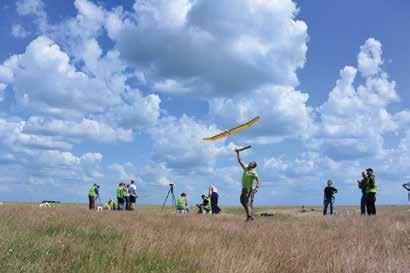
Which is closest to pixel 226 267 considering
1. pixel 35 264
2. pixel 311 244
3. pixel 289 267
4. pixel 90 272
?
pixel 289 267

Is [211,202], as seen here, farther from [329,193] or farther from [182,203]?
[329,193]

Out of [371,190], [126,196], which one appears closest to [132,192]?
[126,196]

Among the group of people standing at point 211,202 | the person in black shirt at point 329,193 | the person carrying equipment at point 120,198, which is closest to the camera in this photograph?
the person in black shirt at point 329,193

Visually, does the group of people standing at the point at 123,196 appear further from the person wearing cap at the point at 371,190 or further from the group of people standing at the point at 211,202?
the person wearing cap at the point at 371,190

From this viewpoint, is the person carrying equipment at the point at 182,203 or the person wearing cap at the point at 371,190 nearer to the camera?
the person wearing cap at the point at 371,190

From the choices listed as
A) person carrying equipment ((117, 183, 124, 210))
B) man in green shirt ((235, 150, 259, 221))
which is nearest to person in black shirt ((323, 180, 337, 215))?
man in green shirt ((235, 150, 259, 221))

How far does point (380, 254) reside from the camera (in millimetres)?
8125

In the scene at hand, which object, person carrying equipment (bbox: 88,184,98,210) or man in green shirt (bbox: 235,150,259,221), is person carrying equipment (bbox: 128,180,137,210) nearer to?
person carrying equipment (bbox: 88,184,98,210)

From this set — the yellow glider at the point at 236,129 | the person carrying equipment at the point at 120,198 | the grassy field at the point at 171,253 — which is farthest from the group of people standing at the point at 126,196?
the grassy field at the point at 171,253

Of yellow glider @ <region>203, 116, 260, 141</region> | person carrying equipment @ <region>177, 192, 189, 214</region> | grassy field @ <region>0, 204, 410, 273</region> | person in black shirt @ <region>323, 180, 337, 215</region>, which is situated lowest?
grassy field @ <region>0, 204, 410, 273</region>

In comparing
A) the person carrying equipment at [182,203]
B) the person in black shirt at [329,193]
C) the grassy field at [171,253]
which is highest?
the person in black shirt at [329,193]

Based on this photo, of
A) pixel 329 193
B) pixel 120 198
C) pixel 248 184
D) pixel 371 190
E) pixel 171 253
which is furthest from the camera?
pixel 120 198

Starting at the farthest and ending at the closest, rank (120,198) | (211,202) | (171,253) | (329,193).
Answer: (120,198) < (211,202) < (329,193) < (171,253)

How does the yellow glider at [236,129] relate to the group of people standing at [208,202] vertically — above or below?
above
